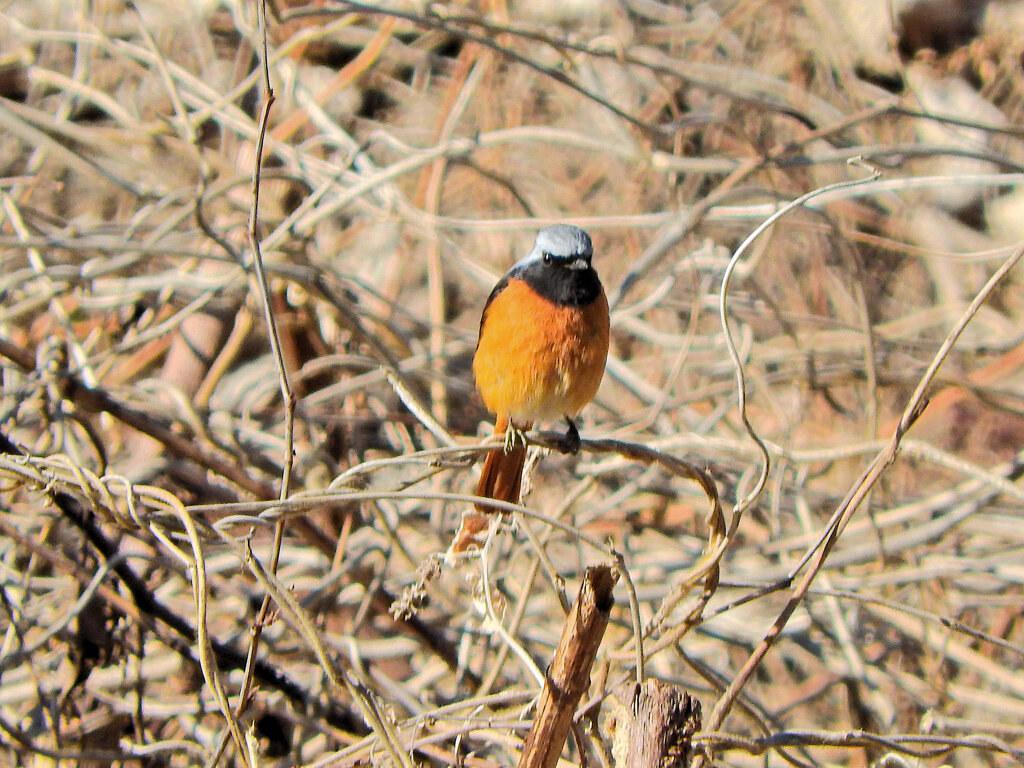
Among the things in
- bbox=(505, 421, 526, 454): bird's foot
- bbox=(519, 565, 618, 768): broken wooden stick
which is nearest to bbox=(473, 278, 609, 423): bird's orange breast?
bbox=(505, 421, 526, 454): bird's foot

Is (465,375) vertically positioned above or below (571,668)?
below

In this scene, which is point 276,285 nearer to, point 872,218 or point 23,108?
point 23,108

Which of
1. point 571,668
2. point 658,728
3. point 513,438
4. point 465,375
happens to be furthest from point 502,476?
point 465,375

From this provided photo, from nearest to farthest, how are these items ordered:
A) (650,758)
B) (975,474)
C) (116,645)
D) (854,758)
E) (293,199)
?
1. (650,758)
2. (975,474)
3. (116,645)
4. (854,758)
5. (293,199)

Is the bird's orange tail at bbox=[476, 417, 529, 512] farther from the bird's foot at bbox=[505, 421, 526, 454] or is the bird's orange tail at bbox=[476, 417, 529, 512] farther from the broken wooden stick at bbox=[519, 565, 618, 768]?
the broken wooden stick at bbox=[519, 565, 618, 768]

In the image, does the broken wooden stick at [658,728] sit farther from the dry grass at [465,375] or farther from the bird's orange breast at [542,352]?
the bird's orange breast at [542,352]

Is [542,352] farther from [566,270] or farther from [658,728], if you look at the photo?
[658,728]

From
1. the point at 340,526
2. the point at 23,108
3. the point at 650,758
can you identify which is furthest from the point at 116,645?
the point at 23,108
